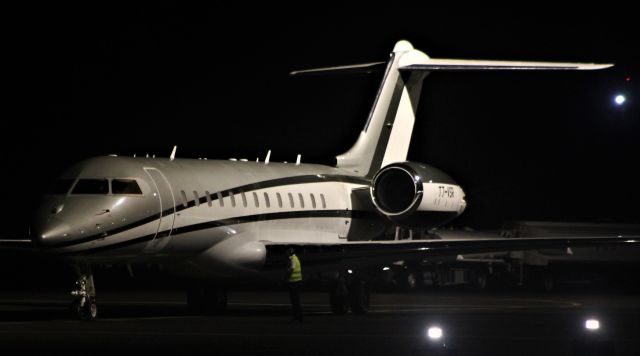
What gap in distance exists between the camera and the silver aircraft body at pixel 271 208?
23328mm

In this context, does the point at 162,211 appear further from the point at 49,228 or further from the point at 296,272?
the point at 296,272

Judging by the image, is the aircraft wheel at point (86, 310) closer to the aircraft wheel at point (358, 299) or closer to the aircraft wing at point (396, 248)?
the aircraft wing at point (396, 248)

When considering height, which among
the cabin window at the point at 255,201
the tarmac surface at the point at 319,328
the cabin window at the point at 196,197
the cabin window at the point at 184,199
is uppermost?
the cabin window at the point at 255,201

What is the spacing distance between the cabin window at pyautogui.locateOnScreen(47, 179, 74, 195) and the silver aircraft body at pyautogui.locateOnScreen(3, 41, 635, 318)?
0.09ft

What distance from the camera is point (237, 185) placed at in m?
26.5

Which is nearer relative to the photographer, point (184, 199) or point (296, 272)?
point (296, 272)

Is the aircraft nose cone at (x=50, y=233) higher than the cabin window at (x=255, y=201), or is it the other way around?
the cabin window at (x=255, y=201)

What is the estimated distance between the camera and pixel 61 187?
2358cm

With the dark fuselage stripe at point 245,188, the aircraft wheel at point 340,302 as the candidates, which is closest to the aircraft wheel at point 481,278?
the dark fuselage stripe at point 245,188

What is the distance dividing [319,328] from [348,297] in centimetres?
588

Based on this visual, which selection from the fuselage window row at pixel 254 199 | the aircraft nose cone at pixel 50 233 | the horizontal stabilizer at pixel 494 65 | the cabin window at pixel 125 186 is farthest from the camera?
the horizontal stabilizer at pixel 494 65

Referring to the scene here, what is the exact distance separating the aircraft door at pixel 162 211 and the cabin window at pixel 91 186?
955 mm

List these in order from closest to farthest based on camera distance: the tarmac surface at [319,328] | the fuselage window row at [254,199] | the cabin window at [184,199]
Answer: the tarmac surface at [319,328] < the cabin window at [184,199] < the fuselage window row at [254,199]

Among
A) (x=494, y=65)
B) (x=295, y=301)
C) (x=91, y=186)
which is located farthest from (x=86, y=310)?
(x=494, y=65)
